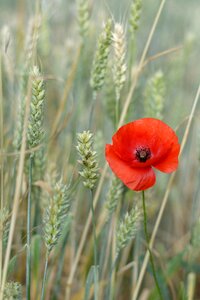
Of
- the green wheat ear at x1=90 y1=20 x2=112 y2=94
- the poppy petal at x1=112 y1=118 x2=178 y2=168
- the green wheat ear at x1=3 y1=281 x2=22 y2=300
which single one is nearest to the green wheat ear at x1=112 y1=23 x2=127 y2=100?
the green wheat ear at x1=90 y1=20 x2=112 y2=94

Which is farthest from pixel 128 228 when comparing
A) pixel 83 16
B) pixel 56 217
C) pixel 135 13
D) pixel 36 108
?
pixel 83 16

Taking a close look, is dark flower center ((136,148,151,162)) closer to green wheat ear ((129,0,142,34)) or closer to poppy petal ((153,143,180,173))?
poppy petal ((153,143,180,173))

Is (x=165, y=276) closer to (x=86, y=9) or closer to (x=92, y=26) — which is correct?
(x=86, y=9)

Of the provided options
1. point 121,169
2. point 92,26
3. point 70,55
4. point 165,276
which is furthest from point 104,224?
point 92,26

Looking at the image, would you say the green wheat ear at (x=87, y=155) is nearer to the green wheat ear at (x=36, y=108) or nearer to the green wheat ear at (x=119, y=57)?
the green wheat ear at (x=36, y=108)

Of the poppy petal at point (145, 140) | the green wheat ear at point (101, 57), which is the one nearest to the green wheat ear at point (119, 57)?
the green wheat ear at point (101, 57)

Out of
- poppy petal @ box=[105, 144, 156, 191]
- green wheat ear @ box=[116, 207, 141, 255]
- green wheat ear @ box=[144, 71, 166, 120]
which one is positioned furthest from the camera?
green wheat ear @ box=[144, 71, 166, 120]

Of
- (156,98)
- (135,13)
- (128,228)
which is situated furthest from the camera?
(156,98)

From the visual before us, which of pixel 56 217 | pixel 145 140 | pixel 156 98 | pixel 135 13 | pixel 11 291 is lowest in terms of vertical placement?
pixel 11 291

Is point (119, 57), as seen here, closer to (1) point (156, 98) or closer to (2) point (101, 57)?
(2) point (101, 57)
